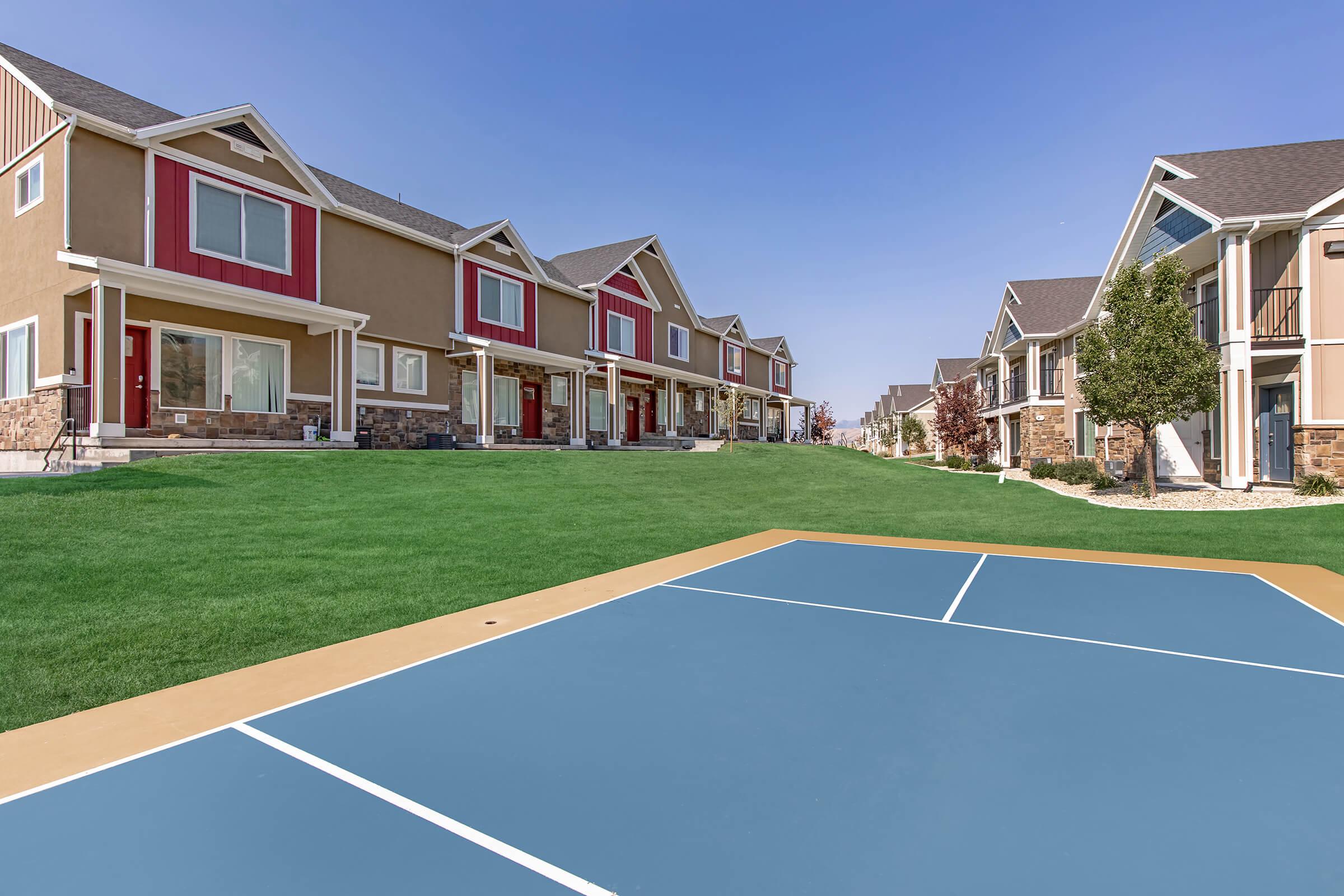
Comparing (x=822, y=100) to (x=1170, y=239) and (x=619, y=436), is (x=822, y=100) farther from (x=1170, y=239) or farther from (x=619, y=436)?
(x=619, y=436)

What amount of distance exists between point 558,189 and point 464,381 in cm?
916

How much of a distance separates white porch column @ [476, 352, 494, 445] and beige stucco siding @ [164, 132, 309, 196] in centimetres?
638

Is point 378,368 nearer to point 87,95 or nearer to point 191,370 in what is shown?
point 191,370

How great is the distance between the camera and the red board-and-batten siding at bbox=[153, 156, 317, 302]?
1390 centimetres

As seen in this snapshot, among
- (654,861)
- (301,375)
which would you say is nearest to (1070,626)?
(654,861)

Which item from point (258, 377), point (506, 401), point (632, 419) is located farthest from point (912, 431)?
point (258, 377)

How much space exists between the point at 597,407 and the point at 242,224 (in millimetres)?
14304

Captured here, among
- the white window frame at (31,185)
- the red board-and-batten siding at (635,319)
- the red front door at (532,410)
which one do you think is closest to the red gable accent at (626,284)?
the red board-and-batten siding at (635,319)

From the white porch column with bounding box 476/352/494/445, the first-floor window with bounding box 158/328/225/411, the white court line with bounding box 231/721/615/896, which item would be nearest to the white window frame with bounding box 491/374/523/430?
the white porch column with bounding box 476/352/494/445

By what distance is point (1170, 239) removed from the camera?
1856 cm

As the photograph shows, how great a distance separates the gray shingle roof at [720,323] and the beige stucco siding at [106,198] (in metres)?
26.5

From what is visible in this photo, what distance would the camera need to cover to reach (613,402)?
26.0 metres

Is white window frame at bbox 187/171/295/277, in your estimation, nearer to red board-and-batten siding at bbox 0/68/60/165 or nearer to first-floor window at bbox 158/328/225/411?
first-floor window at bbox 158/328/225/411

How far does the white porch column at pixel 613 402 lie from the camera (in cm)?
2594
